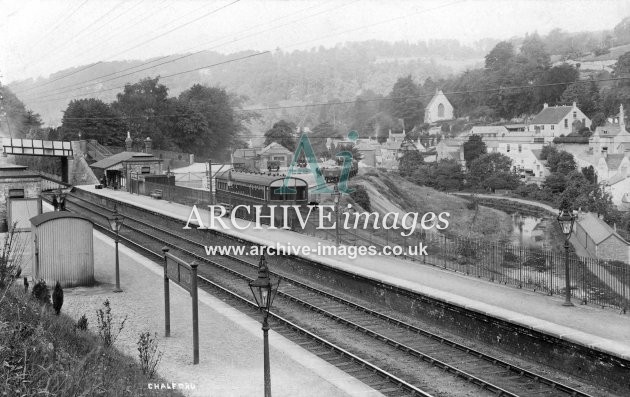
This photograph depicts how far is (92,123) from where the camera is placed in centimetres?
6931

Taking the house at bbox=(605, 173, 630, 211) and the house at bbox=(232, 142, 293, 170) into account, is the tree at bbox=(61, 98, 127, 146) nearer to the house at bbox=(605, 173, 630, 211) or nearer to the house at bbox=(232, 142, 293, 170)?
the house at bbox=(232, 142, 293, 170)

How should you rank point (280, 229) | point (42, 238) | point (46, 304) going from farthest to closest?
1. point (280, 229)
2. point (42, 238)
3. point (46, 304)

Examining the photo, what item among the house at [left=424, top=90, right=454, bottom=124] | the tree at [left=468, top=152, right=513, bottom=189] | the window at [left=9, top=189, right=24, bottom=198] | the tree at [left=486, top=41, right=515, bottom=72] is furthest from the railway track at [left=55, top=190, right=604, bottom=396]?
the tree at [left=486, top=41, right=515, bottom=72]

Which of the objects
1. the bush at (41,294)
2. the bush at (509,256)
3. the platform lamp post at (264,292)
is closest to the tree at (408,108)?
the bush at (509,256)

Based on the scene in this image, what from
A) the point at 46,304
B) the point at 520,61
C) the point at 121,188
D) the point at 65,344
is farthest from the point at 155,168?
the point at 520,61

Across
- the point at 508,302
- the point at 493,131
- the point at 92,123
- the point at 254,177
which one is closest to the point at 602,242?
the point at 254,177

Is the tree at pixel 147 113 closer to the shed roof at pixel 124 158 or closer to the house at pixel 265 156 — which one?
the house at pixel 265 156

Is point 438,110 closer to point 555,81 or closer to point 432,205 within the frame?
point 555,81

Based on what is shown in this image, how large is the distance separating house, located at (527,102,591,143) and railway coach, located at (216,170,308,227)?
6206 centimetres

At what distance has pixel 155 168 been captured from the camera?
5312cm

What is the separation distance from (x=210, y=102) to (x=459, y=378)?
74118mm

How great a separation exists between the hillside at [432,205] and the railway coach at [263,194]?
21.1 m

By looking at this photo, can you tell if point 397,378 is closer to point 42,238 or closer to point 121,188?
point 42,238

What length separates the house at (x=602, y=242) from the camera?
149 ft
